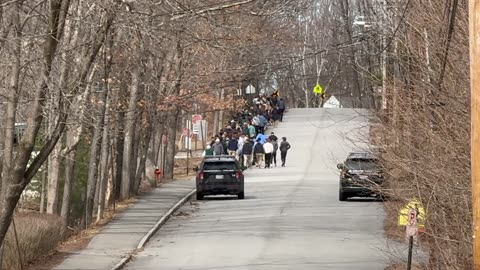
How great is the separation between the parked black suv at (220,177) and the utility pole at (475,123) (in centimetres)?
2872

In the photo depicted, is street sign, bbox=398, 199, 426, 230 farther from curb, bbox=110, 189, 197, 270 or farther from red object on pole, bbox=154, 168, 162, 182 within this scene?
red object on pole, bbox=154, 168, 162, 182

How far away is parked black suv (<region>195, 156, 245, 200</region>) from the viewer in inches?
1486

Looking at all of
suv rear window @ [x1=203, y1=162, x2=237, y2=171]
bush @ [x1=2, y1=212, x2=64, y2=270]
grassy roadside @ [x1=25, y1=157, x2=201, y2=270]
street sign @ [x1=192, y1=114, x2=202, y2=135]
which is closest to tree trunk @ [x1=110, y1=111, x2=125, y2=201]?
grassy roadside @ [x1=25, y1=157, x2=201, y2=270]

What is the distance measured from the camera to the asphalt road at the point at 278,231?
23078 millimetres

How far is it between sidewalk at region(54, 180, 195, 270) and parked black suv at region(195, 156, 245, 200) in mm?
1069

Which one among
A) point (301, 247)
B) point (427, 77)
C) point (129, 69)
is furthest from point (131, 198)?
point (427, 77)

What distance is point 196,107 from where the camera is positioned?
53719 mm

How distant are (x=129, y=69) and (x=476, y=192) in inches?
861

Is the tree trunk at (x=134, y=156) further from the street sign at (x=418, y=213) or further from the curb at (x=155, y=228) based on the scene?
the street sign at (x=418, y=213)

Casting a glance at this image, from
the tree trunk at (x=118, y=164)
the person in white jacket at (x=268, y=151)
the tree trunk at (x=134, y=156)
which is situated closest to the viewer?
the tree trunk at (x=118, y=164)

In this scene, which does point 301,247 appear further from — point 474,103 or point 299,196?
point 474,103

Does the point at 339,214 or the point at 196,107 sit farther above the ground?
the point at 196,107

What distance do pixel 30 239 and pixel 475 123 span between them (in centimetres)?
1422

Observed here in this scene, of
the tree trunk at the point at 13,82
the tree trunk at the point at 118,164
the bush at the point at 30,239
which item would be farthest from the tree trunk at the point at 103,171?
the tree trunk at the point at 13,82
